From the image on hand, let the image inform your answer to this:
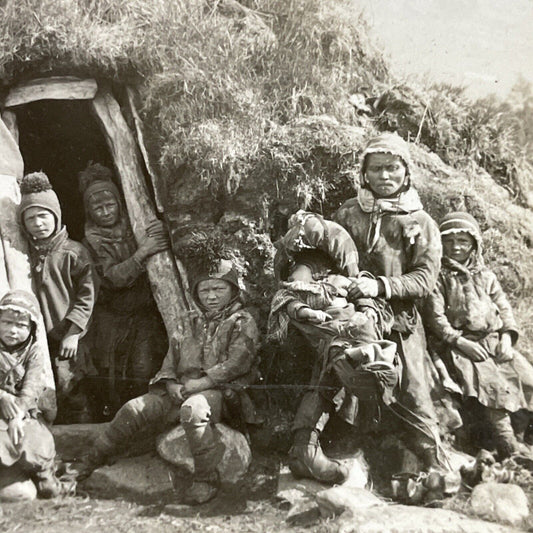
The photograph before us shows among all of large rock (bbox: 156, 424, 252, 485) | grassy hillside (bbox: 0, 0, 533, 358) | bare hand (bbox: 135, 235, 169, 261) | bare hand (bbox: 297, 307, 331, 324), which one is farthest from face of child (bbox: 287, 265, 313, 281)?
bare hand (bbox: 135, 235, 169, 261)

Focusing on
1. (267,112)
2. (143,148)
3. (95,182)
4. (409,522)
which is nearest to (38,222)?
(95,182)

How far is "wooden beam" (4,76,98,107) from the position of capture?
7.75 metres

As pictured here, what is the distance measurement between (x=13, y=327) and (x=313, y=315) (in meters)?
2.13

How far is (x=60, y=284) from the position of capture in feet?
23.4

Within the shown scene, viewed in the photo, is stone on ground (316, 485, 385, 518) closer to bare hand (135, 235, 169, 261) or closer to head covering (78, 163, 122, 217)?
bare hand (135, 235, 169, 261)

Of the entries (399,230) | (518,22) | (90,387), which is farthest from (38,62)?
(518,22)

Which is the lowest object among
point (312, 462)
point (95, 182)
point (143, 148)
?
point (312, 462)

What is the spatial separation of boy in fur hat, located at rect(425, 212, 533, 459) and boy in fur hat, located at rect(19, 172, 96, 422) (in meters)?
2.70

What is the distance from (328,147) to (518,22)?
2118mm

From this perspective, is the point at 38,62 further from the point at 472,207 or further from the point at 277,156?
the point at 472,207

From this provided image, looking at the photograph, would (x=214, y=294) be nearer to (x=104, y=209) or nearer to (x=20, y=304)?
(x=20, y=304)

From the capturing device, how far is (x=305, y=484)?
19.9ft

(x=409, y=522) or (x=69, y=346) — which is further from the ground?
(x=69, y=346)

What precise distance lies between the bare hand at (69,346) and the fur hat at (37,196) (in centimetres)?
88
